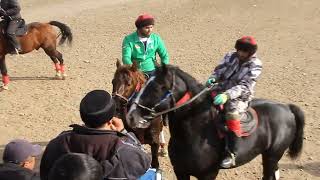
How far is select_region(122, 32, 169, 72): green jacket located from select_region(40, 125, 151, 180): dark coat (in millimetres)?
2916

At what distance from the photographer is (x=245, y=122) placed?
5078 millimetres

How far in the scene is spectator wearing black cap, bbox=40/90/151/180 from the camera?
3.14m

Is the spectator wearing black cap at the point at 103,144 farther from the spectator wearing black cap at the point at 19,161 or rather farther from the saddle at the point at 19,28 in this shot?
the saddle at the point at 19,28

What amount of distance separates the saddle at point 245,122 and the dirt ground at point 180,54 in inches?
63.2

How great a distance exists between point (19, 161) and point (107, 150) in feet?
3.43

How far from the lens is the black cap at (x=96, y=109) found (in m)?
3.16

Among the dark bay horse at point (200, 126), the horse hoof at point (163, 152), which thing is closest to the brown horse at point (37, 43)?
the horse hoof at point (163, 152)

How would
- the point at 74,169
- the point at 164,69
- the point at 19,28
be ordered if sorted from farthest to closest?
1. the point at 19,28
2. the point at 164,69
3. the point at 74,169

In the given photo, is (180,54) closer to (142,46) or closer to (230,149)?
(142,46)

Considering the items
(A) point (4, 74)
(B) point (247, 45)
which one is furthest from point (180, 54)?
(B) point (247, 45)

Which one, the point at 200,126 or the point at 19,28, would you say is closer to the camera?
the point at 200,126

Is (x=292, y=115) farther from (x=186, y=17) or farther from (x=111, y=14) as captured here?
(x=111, y=14)

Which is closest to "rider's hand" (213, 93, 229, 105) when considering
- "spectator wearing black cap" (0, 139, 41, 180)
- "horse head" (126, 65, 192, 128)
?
"horse head" (126, 65, 192, 128)

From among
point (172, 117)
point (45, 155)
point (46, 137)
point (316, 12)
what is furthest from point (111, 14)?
point (45, 155)
